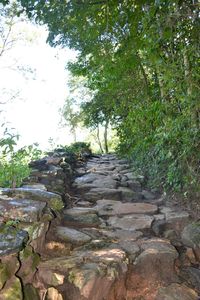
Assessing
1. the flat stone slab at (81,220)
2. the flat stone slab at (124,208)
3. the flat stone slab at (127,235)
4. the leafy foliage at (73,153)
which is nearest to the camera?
the flat stone slab at (127,235)

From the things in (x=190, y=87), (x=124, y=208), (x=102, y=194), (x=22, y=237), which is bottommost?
(x=124, y=208)

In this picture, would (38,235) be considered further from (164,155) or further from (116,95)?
(116,95)

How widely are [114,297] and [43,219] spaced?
35.1 inches

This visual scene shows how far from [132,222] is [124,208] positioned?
507 mm

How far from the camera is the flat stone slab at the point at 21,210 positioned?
238 centimetres

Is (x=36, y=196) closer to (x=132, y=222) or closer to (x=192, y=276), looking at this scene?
(x=132, y=222)

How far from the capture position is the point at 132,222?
141 inches

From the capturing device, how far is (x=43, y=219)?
260 centimetres

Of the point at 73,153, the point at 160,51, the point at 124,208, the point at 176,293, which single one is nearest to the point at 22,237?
the point at 176,293

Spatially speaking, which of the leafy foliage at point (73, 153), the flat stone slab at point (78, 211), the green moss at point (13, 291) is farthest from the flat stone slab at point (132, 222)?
the leafy foliage at point (73, 153)

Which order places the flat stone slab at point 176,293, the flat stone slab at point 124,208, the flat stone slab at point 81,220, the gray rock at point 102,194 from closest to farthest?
the flat stone slab at point 176,293 < the flat stone slab at point 81,220 < the flat stone slab at point 124,208 < the gray rock at point 102,194

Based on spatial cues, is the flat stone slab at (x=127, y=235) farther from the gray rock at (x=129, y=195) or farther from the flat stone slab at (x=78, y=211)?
the gray rock at (x=129, y=195)

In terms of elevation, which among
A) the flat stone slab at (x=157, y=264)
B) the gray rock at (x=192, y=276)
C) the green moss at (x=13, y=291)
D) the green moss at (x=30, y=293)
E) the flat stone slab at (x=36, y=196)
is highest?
the flat stone slab at (x=36, y=196)

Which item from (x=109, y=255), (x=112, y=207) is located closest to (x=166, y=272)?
(x=109, y=255)
